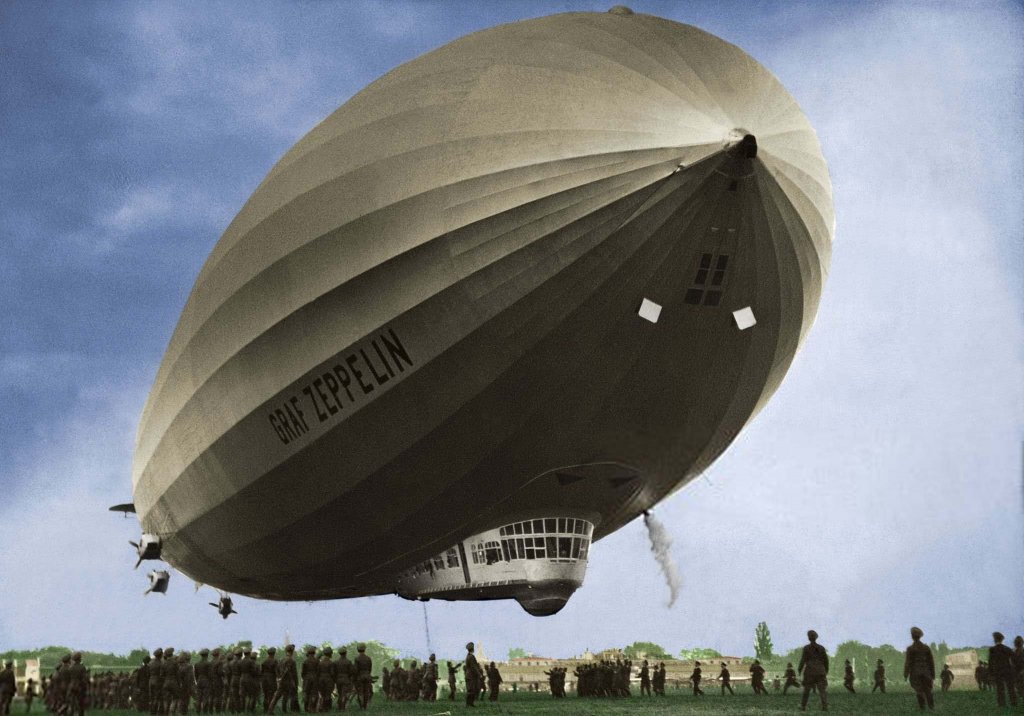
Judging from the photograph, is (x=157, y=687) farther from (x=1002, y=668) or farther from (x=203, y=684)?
(x=1002, y=668)

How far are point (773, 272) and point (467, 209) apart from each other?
16.4 feet

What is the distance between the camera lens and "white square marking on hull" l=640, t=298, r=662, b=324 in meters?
16.1

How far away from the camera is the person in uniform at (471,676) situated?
24000 mm

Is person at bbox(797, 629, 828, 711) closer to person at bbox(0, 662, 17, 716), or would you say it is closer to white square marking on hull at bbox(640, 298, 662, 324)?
white square marking on hull at bbox(640, 298, 662, 324)

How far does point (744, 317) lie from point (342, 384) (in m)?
6.96

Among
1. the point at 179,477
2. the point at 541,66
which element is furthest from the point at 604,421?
the point at 179,477

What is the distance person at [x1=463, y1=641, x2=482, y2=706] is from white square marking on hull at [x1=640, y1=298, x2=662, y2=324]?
11.6m

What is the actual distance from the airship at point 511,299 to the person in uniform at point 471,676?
3.26 metres

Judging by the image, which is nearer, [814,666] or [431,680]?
[814,666]

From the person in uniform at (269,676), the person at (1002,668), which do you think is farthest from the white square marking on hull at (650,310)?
the person in uniform at (269,676)

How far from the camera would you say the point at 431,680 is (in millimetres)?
29719

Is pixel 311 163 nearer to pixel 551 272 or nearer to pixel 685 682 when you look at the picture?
pixel 551 272

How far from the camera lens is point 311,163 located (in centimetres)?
1927

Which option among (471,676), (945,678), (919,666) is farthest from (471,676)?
(945,678)
